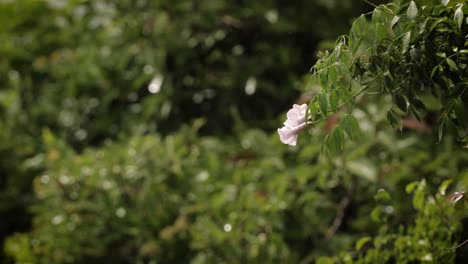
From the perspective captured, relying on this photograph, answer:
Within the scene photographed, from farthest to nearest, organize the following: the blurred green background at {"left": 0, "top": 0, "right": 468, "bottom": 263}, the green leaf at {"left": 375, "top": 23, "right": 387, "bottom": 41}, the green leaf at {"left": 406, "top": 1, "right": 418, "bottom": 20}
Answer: the blurred green background at {"left": 0, "top": 0, "right": 468, "bottom": 263} → the green leaf at {"left": 375, "top": 23, "right": 387, "bottom": 41} → the green leaf at {"left": 406, "top": 1, "right": 418, "bottom": 20}

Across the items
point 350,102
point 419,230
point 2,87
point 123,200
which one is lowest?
point 2,87

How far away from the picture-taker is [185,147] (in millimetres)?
3252

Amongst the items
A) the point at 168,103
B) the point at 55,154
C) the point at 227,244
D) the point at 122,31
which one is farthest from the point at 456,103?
the point at 122,31

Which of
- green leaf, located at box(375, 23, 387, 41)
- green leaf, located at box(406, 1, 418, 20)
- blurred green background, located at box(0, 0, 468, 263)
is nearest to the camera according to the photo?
green leaf, located at box(406, 1, 418, 20)

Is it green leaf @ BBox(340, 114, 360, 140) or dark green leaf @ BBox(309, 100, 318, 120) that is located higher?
dark green leaf @ BBox(309, 100, 318, 120)

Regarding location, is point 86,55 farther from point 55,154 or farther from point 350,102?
point 350,102

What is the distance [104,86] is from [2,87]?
1.12m

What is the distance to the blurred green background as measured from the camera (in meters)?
2.82

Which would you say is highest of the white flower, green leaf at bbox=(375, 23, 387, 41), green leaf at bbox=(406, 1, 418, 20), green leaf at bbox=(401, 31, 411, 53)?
green leaf at bbox=(406, 1, 418, 20)

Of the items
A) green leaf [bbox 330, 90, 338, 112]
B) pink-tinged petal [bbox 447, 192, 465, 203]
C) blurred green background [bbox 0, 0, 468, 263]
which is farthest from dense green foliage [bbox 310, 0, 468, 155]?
blurred green background [bbox 0, 0, 468, 263]

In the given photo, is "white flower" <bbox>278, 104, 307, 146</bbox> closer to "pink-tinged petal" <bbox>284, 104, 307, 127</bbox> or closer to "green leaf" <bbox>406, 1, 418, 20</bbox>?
"pink-tinged petal" <bbox>284, 104, 307, 127</bbox>

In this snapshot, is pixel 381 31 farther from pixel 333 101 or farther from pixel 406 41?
pixel 333 101

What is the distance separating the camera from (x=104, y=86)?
13.8 feet

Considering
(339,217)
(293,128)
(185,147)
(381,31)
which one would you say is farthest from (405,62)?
(185,147)
